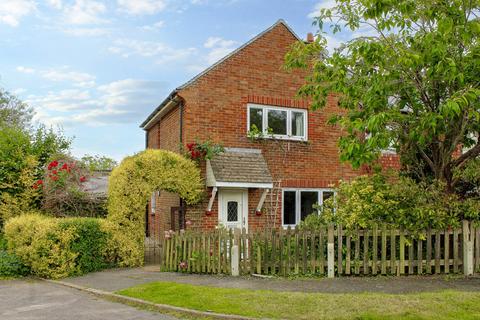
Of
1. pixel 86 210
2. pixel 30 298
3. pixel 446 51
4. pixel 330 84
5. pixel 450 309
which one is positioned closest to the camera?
pixel 450 309

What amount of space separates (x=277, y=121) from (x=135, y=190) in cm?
606

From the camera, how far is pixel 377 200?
1178 centimetres

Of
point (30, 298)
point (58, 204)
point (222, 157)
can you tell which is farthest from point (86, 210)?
point (30, 298)

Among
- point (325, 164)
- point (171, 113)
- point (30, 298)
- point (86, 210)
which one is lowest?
point (30, 298)

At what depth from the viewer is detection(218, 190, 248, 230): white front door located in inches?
634

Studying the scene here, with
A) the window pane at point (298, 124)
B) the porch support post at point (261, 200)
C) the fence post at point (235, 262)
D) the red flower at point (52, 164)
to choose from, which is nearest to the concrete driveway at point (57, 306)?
the fence post at point (235, 262)

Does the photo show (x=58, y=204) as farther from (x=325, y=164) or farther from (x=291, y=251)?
(x=325, y=164)

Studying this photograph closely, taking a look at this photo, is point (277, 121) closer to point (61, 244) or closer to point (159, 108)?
point (159, 108)

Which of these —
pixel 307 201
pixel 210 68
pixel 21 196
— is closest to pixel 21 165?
pixel 21 196

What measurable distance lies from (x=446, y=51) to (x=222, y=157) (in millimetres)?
7789

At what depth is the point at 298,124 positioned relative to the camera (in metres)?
17.8

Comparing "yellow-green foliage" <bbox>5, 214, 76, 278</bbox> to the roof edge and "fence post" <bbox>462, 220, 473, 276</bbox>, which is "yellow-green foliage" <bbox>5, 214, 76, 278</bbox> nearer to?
the roof edge

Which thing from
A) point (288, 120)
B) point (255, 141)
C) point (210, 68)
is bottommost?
point (255, 141)

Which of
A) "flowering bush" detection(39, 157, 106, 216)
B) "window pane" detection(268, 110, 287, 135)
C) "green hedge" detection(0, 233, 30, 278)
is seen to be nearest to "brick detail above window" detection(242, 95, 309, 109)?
"window pane" detection(268, 110, 287, 135)
